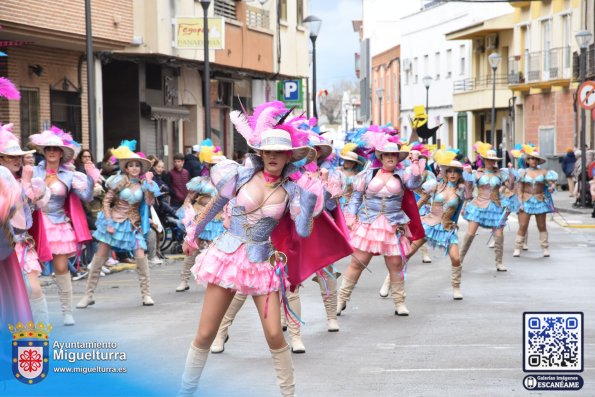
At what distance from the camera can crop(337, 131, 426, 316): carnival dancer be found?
13.4 metres

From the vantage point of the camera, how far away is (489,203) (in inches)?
718

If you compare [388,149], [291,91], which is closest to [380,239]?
[388,149]

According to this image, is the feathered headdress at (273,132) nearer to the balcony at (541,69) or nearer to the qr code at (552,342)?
the qr code at (552,342)

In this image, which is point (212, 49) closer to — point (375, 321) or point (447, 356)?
point (375, 321)

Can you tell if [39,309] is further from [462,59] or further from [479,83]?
[462,59]

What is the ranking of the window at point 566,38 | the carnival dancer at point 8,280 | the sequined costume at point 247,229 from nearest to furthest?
the carnival dancer at point 8,280 < the sequined costume at point 247,229 < the window at point 566,38

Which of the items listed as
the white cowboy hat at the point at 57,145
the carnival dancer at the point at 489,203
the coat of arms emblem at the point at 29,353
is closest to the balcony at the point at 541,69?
the carnival dancer at the point at 489,203

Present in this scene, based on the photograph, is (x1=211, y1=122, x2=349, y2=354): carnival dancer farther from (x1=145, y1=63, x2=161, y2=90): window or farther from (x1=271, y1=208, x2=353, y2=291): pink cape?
(x1=145, y1=63, x2=161, y2=90): window

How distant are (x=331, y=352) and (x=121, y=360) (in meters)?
1.81

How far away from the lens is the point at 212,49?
28891 millimetres

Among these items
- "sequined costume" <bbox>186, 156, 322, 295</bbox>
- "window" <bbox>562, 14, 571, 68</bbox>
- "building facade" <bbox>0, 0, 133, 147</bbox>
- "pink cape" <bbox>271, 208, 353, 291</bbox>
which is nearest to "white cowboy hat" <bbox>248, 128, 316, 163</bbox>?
"sequined costume" <bbox>186, 156, 322, 295</bbox>

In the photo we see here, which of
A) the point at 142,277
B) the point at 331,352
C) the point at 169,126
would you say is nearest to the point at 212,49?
the point at 169,126

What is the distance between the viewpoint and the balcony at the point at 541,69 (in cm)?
5000

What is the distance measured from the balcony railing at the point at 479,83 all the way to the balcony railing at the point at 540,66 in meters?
1.38
